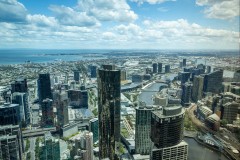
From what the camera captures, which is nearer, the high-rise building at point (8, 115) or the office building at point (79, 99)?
the high-rise building at point (8, 115)

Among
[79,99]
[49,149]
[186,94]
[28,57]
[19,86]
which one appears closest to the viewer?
[49,149]

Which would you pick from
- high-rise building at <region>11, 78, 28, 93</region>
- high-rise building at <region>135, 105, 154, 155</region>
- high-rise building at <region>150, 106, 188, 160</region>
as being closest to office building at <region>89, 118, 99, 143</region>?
high-rise building at <region>135, 105, 154, 155</region>

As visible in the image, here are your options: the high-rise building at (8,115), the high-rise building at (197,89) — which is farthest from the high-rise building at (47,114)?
the high-rise building at (197,89)

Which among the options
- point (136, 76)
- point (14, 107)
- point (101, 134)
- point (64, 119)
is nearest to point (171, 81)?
point (136, 76)

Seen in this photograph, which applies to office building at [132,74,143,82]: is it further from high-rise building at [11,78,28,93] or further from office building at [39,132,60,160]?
office building at [39,132,60,160]

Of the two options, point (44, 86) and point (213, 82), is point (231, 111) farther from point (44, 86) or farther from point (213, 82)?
point (44, 86)

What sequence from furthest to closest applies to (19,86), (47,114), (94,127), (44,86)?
1. (44,86)
2. (19,86)
3. (47,114)
4. (94,127)

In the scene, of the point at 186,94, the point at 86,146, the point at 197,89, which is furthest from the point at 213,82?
the point at 86,146

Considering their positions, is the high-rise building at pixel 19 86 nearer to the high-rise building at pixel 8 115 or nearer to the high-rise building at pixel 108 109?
the high-rise building at pixel 8 115
